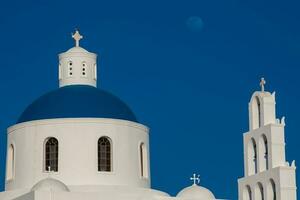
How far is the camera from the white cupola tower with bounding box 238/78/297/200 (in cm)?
4541

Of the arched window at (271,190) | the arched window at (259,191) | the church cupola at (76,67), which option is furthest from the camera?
the church cupola at (76,67)

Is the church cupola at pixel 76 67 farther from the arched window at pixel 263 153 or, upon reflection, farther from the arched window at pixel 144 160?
the arched window at pixel 263 153

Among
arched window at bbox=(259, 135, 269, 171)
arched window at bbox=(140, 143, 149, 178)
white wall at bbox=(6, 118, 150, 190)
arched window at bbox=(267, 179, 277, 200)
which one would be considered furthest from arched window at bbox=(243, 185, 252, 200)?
arched window at bbox=(140, 143, 149, 178)

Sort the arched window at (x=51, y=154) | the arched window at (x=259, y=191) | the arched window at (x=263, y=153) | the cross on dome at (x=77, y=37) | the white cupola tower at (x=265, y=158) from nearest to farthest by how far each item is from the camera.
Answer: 1. the white cupola tower at (x=265, y=158)
2. the arched window at (x=259, y=191)
3. the arched window at (x=263, y=153)
4. the arched window at (x=51, y=154)
5. the cross on dome at (x=77, y=37)

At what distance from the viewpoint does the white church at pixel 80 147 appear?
53156 mm

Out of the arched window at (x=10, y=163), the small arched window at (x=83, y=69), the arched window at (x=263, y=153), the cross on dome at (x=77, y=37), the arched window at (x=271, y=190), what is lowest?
the arched window at (x=271, y=190)

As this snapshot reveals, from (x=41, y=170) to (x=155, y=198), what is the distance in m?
5.28

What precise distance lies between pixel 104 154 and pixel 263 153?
959 cm

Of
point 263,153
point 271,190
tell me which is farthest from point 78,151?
point 271,190

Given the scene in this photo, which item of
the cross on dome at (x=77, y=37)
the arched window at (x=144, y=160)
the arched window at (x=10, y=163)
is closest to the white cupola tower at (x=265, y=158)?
the arched window at (x=144, y=160)

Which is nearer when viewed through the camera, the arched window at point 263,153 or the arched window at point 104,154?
the arched window at point 263,153

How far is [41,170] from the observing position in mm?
54000

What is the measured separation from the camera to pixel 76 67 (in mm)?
57094

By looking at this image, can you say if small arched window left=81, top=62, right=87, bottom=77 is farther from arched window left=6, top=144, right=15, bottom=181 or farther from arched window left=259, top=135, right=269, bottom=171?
arched window left=259, top=135, right=269, bottom=171
